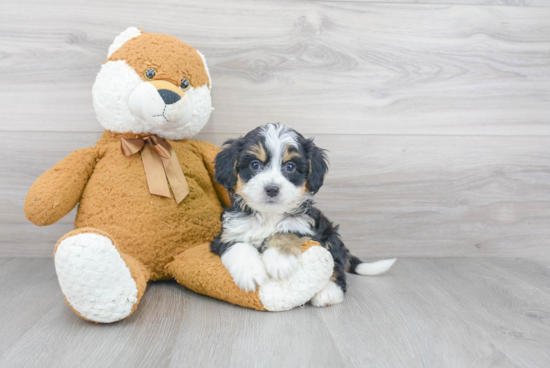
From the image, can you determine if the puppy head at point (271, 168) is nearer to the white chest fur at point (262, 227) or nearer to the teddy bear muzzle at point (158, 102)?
the white chest fur at point (262, 227)

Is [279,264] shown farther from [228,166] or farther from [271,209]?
[228,166]

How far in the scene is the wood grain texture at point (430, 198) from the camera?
220 centimetres

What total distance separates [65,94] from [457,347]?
6.60 ft

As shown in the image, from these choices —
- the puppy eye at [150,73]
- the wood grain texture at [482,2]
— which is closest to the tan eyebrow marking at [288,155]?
the puppy eye at [150,73]

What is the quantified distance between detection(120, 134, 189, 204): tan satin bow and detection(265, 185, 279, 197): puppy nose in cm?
47

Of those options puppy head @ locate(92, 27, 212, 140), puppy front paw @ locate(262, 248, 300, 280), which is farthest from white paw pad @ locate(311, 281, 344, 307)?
puppy head @ locate(92, 27, 212, 140)

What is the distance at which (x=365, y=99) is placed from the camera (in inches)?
85.7

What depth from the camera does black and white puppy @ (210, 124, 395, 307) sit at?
4.74ft

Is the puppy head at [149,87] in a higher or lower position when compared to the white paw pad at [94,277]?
higher

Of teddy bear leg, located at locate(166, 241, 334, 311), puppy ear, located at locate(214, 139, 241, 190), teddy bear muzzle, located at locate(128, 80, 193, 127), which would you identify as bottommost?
teddy bear leg, located at locate(166, 241, 334, 311)

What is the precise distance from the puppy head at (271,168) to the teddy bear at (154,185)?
0.68 ft

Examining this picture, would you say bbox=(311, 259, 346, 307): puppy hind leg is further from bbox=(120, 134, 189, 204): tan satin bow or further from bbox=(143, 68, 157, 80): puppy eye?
bbox=(143, 68, 157, 80): puppy eye

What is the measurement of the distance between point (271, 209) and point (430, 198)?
117cm

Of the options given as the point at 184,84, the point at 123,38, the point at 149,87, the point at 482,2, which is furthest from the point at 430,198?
the point at 123,38
